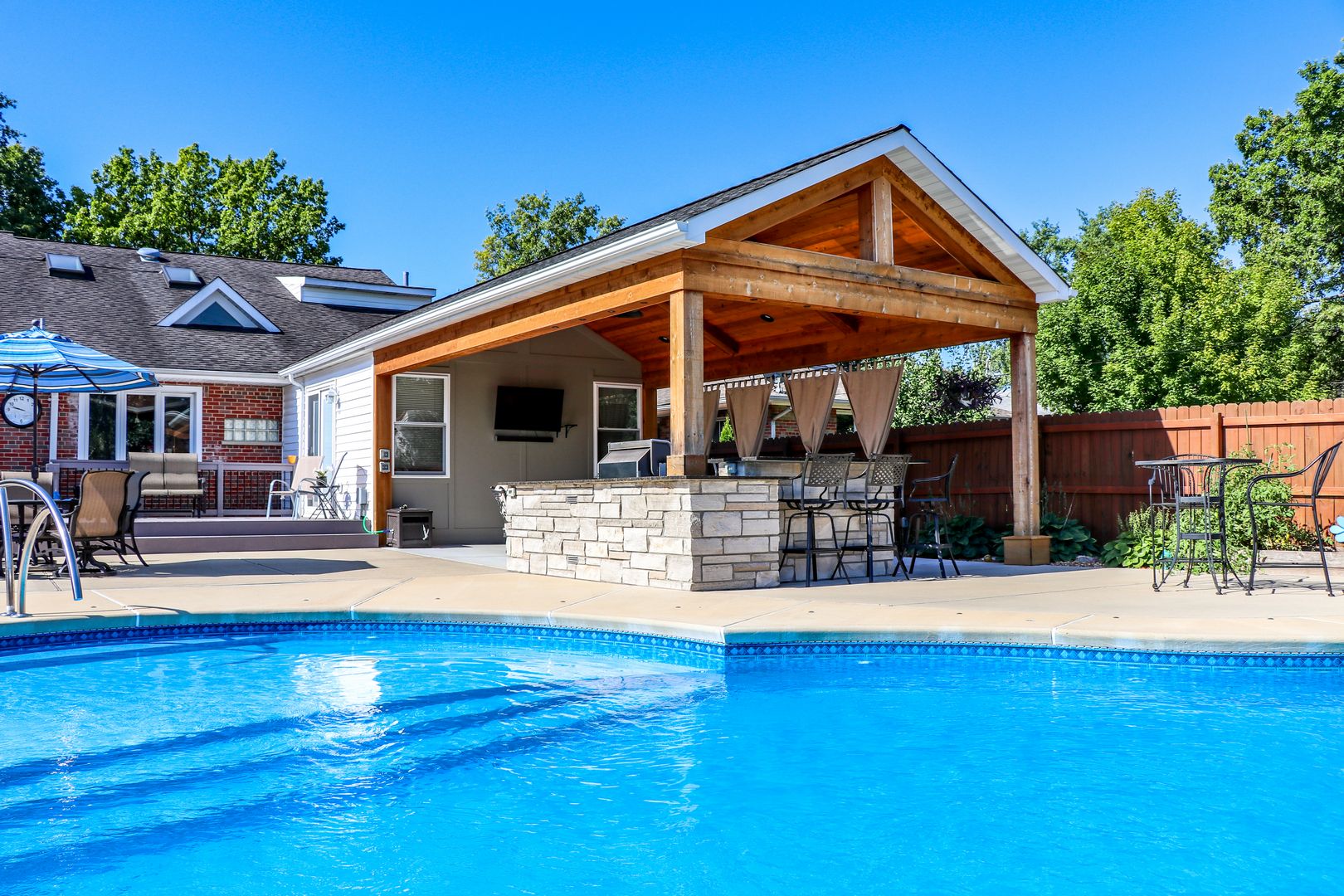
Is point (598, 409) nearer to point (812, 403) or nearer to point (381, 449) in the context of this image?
point (381, 449)

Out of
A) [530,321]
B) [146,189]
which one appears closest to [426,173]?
[146,189]

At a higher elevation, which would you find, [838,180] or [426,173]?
[426,173]

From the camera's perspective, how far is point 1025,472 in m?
10.0

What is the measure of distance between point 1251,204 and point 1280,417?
60.8ft

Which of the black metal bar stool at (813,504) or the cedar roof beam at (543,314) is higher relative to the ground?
the cedar roof beam at (543,314)

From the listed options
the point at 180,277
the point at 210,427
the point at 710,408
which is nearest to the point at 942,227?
the point at 710,408

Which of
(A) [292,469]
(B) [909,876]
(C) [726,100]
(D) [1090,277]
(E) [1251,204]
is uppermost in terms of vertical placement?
(C) [726,100]

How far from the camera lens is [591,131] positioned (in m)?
28.1

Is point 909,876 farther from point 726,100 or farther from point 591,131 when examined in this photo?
point 591,131

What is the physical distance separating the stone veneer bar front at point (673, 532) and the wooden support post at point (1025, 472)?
1977 millimetres

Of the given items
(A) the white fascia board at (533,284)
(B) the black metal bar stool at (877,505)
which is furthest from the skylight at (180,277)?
(B) the black metal bar stool at (877,505)

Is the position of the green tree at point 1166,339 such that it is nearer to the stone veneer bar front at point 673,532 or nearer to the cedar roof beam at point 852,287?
the cedar roof beam at point 852,287

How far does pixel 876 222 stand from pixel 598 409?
254 inches

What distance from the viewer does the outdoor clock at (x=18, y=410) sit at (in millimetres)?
13859
